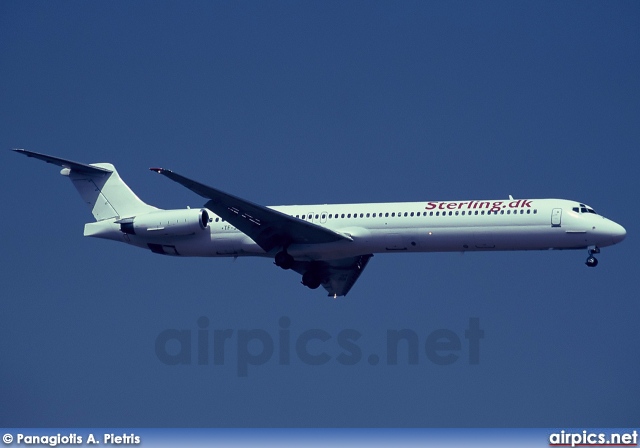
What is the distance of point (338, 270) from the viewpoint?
151 feet

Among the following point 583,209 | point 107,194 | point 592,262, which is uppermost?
point 107,194

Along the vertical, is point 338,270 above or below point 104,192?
below

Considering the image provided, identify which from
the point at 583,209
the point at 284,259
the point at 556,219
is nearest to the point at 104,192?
the point at 284,259

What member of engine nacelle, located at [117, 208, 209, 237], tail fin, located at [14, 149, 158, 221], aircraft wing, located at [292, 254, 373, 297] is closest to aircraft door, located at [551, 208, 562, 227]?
aircraft wing, located at [292, 254, 373, 297]

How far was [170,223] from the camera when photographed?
4288 cm

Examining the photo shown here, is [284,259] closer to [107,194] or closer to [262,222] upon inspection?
[262,222]

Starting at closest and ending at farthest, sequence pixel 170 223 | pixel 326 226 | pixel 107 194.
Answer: pixel 326 226, pixel 170 223, pixel 107 194

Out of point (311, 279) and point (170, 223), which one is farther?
point (311, 279)

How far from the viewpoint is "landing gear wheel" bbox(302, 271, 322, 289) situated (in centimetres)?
4594

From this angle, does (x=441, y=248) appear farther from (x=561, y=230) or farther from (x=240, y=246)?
(x=240, y=246)

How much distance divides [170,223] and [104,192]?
13.2 feet

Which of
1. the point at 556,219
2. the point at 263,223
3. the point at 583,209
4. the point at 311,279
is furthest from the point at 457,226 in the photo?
the point at 311,279

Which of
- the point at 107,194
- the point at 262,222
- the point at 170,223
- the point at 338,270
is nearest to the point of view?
the point at 262,222

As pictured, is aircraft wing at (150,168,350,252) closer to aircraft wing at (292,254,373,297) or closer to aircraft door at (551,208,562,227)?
aircraft wing at (292,254,373,297)
